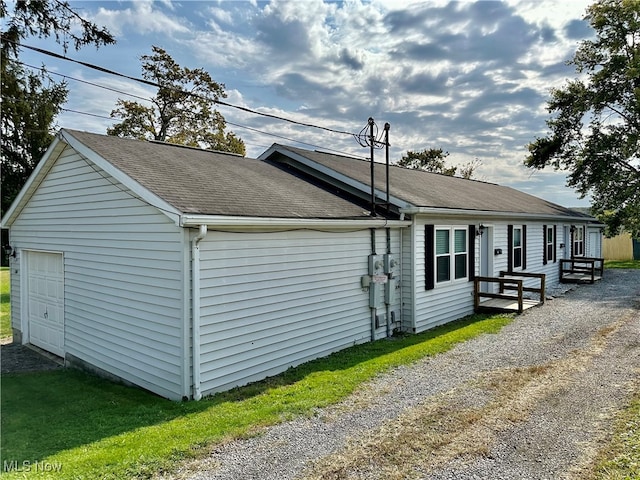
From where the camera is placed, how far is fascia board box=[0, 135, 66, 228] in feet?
24.7

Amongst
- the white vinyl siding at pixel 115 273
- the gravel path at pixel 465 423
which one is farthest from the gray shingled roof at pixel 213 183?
the gravel path at pixel 465 423

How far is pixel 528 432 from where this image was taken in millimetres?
4395

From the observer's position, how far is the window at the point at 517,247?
519 inches

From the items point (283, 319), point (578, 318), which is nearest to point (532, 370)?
point (283, 319)

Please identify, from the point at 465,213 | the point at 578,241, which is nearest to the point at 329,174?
the point at 465,213

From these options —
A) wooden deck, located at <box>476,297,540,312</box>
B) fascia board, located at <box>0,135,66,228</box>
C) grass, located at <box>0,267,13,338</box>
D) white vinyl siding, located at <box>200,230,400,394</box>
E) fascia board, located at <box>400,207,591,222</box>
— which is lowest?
grass, located at <box>0,267,13,338</box>

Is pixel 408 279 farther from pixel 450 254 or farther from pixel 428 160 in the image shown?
pixel 428 160

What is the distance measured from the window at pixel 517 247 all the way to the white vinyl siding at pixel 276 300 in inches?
274

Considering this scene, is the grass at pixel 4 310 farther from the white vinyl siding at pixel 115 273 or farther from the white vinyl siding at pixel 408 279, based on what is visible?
the white vinyl siding at pixel 408 279

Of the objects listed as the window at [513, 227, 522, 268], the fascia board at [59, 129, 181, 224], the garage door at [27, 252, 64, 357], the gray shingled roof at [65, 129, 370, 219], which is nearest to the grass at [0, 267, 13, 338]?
the garage door at [27, 252, 64, 357]

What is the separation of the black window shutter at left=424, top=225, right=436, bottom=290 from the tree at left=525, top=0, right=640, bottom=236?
53.3 feet

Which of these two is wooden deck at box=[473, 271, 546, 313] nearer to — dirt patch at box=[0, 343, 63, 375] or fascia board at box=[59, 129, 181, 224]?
fascia board at box=[59, 129, 181, 224]

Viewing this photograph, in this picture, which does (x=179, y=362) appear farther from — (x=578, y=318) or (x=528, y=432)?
(x=578, y=318)

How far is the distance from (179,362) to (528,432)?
13.6 ft
